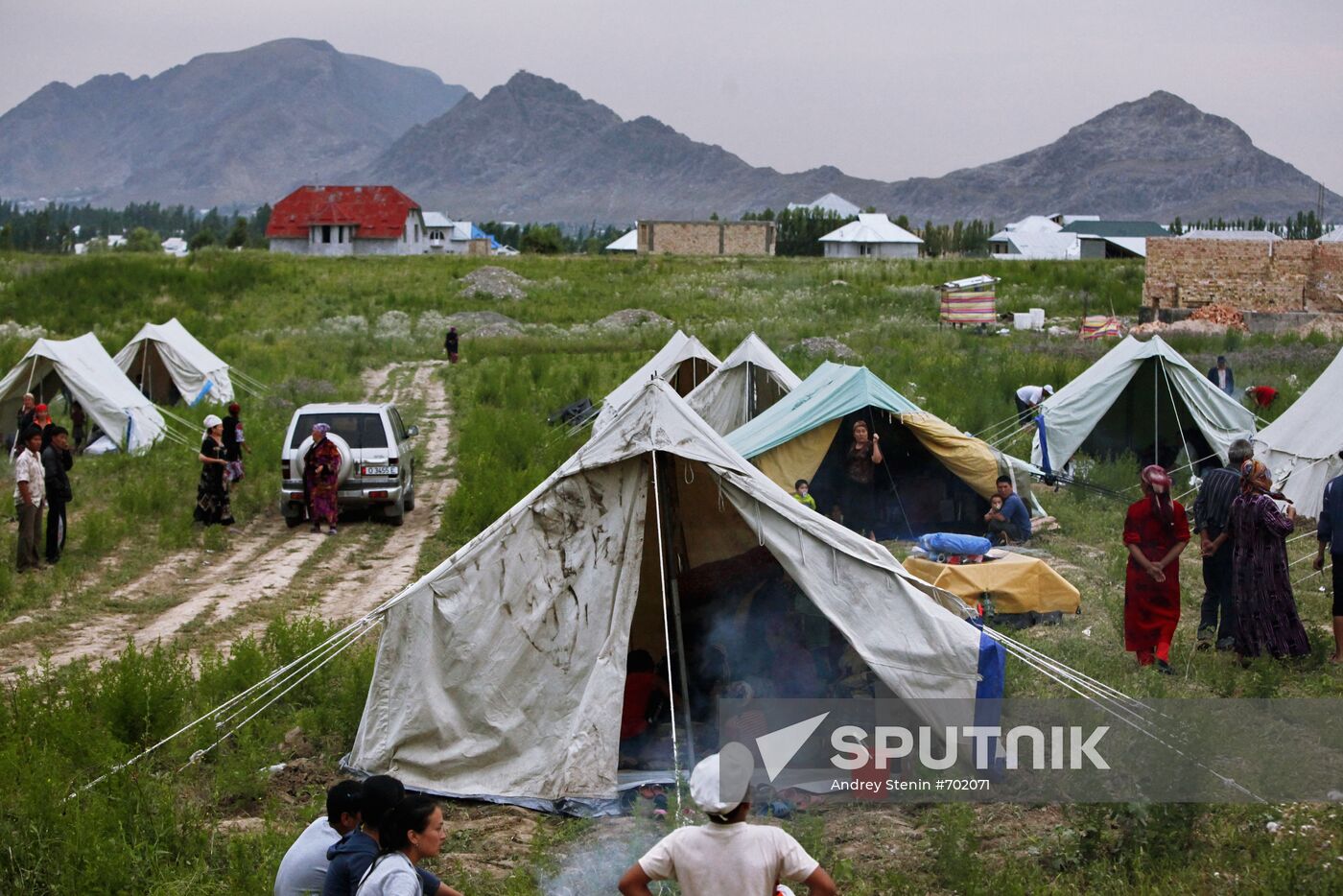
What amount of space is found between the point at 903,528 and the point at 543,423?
8.79 meters

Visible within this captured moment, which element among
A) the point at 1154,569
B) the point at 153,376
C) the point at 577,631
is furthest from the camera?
the point at 153,376

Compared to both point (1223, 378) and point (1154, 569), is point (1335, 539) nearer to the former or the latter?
point (1154, 569)

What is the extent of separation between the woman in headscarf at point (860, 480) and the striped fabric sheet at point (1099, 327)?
21628 millimetres

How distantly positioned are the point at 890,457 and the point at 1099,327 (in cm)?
2361

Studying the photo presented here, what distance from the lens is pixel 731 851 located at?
3.96 m

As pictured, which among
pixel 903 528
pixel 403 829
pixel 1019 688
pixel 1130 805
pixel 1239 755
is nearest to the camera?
pixel 403 829

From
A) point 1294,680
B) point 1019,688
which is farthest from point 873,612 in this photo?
point 1294,680

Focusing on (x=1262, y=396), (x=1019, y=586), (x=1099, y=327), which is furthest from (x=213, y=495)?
(x=1099, y=327)

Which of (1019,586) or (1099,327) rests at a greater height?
(1099,327)

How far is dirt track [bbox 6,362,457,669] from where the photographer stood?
1061 centimetres

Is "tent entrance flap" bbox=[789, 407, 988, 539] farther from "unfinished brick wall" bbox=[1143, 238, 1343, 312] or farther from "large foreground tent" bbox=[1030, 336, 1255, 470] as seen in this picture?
"unfinished brick wall" bbox=[1143, 238, 1343, 312]

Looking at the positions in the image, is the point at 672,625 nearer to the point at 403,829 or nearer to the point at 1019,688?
the point at 1019,688

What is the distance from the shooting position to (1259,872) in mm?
5539

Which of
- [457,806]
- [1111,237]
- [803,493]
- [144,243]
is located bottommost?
[457,806]
